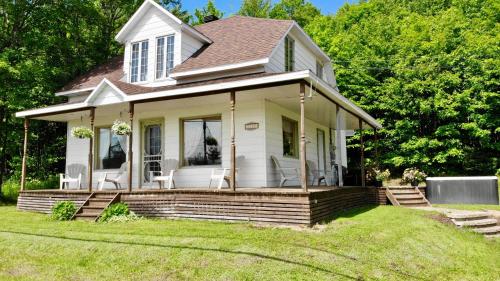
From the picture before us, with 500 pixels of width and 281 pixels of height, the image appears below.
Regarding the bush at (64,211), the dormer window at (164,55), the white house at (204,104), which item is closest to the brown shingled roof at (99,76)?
the white house at (204,104)

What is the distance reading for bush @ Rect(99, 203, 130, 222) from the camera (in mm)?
9195

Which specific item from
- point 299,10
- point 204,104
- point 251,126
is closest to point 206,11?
point 299,10

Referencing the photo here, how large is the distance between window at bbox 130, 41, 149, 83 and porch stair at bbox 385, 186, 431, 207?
8.93 meters

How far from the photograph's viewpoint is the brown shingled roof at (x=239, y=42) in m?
11.8

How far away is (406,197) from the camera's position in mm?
12828

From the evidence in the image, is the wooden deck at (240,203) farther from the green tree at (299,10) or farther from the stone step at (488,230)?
the green tree at (299,10)

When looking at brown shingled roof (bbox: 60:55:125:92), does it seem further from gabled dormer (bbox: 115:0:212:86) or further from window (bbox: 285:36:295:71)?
window (bbox: 285:36:295:71)

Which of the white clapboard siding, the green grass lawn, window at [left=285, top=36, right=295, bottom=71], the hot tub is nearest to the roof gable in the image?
window at [left=285, top=36, right=295, bottom=71]

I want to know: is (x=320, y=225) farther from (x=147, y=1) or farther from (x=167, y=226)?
(x=147, y=1)

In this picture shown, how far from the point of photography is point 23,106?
1498cm

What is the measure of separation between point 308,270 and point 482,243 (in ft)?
16.5

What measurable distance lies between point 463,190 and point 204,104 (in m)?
8.91

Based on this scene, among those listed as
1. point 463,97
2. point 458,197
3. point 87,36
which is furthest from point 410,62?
point 87,36

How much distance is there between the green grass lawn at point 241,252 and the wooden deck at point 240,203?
421 mm
